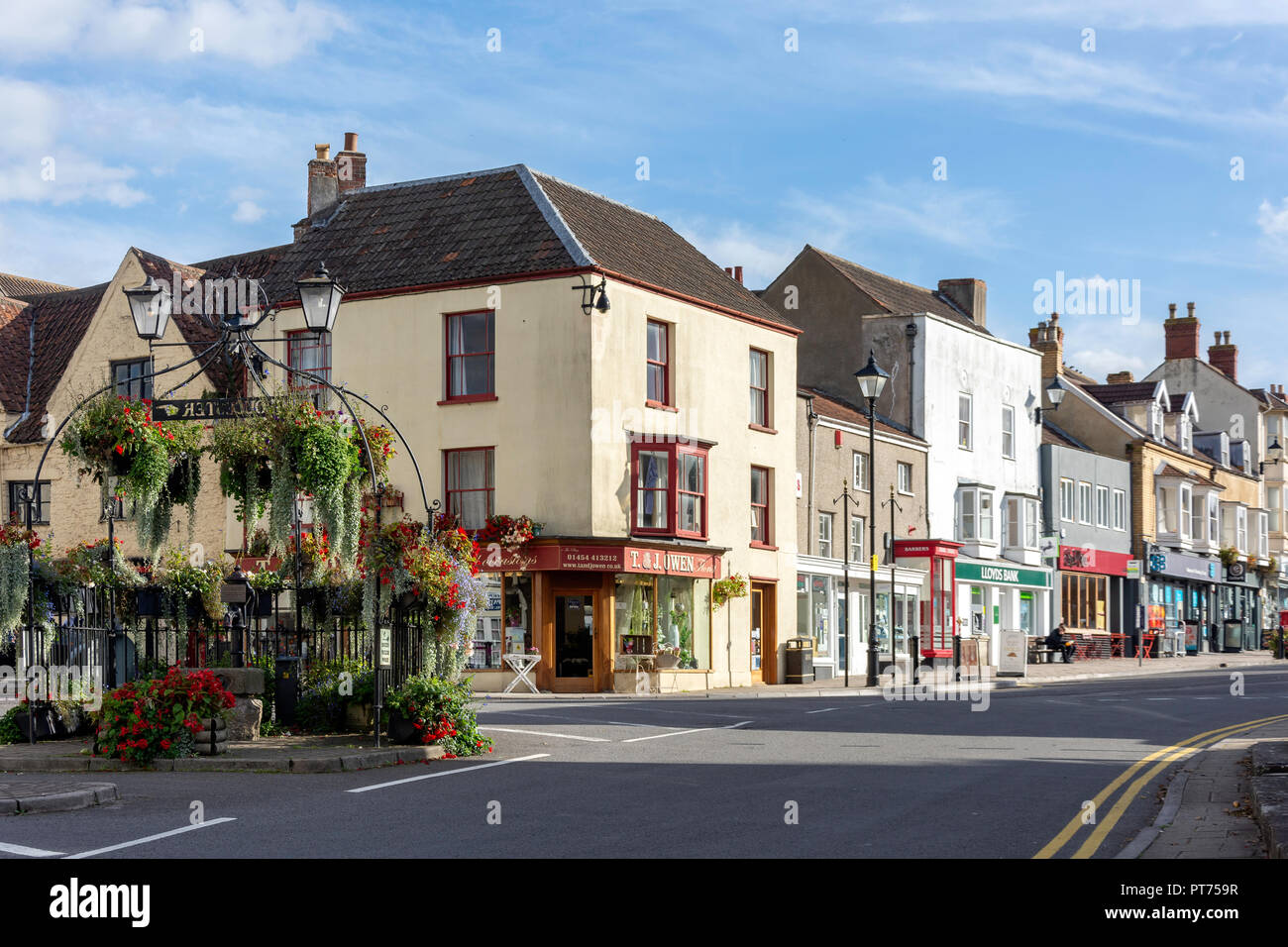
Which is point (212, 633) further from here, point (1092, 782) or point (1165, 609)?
point (1165, 609)

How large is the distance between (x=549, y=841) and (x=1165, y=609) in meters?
57.0

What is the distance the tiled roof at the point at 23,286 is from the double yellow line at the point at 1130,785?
133ft

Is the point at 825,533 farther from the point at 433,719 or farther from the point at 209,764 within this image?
the point at 209,764

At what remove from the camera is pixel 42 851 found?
33.9 feet

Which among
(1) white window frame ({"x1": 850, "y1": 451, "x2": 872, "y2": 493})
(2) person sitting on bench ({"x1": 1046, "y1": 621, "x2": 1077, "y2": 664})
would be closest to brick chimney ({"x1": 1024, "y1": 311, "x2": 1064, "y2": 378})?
(2) person sitting on bench ({"x1": 1046, "y1": 621, "x2": 1077, "y2": 664})

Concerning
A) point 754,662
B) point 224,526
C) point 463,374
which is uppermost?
point 463,374

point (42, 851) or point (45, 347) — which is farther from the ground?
point (45, 347)

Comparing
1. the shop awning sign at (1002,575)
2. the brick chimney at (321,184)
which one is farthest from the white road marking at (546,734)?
the shop awning sign at (1002,575)

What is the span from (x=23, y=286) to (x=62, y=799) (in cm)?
4345

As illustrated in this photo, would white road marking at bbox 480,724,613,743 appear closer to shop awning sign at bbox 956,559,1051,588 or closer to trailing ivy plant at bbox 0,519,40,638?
trailing ivy plant at bbox 0,519,40,638

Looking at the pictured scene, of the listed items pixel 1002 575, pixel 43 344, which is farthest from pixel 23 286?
pixel 1002 575

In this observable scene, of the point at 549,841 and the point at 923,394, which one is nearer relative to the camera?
the point at 549,841

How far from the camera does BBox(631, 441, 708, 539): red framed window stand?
3522cm
